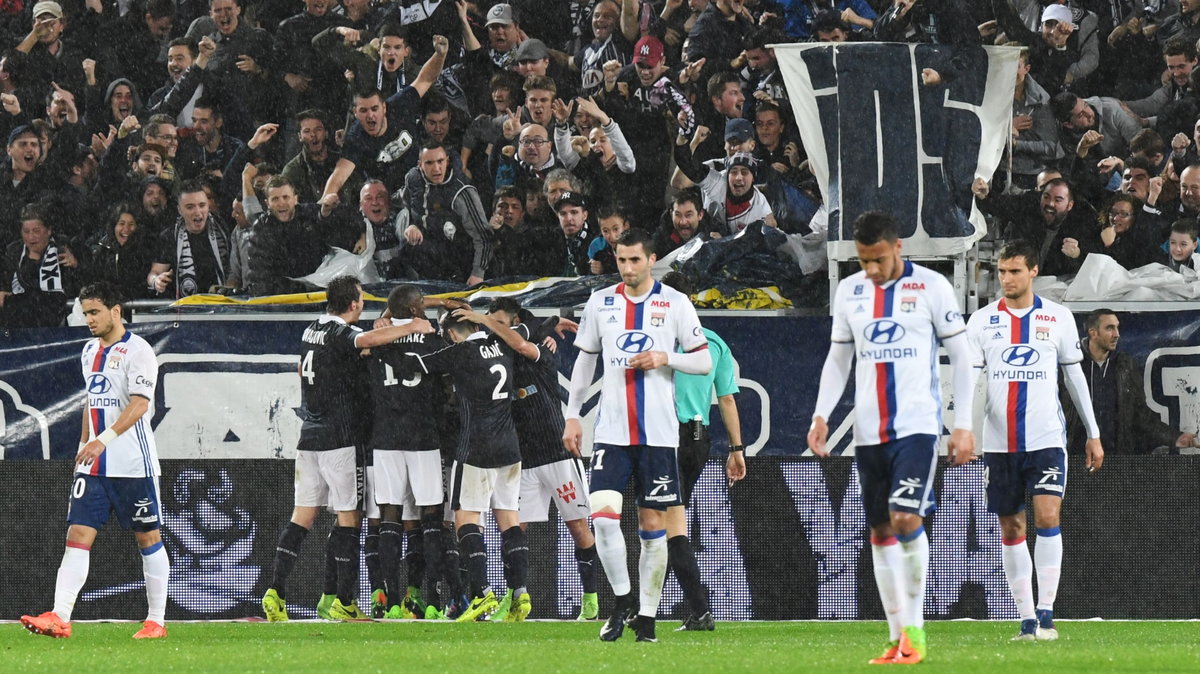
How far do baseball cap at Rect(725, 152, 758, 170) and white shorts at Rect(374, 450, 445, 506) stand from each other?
3821mm

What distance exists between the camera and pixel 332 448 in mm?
11836

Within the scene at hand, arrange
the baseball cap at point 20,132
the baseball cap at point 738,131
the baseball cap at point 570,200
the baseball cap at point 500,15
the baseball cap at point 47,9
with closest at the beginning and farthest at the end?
the baseball cap at point 570,200 → the baseball cap at point 738,131 → the baseball cap at point 20,132 → the baseball cap at point 500,15 → the baseball cap at point 47,9

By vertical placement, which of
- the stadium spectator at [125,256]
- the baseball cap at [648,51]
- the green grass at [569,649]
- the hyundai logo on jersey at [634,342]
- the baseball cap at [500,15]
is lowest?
the green grass at [569,649]

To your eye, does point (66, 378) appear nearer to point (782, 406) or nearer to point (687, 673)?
point (782, 406)

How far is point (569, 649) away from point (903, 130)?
16.8 feet

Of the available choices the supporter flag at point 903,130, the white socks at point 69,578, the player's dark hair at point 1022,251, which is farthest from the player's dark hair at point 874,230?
the white socks at point 69,578

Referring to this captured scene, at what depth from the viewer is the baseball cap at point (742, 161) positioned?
1391 centimetres

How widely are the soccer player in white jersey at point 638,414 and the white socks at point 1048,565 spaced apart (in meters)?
2.12

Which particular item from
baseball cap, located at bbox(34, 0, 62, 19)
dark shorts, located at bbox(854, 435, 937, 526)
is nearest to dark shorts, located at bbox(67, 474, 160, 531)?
dark shorts, located at bbox(854, 435, 937, 526)

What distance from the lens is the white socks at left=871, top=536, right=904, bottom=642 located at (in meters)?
7.52

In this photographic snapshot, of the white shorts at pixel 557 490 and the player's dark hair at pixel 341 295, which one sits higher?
the player's dark hair at pixel 341 295

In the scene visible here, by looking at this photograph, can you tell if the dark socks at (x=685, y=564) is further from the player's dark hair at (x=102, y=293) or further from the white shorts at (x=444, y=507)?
the player's dark hair at (x=102, y=293)

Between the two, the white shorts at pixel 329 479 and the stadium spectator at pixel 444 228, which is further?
the stadium spectator at pixel 444 228

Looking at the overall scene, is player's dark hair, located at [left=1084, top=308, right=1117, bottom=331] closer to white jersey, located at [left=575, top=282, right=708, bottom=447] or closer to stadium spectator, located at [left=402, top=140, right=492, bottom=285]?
white jersey, located at [left=575, top=282, right=708, bottom=447]
